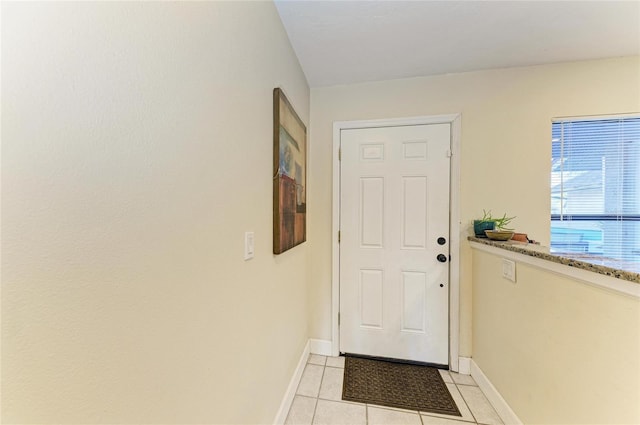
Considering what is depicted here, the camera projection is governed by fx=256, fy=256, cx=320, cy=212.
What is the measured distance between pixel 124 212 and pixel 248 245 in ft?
1.99

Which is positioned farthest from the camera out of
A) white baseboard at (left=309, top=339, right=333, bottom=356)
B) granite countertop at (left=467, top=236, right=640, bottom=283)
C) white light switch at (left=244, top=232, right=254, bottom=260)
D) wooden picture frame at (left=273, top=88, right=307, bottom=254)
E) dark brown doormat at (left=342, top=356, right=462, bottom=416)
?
white baseboard at (left=309, top=339, right=333, bottom=356)

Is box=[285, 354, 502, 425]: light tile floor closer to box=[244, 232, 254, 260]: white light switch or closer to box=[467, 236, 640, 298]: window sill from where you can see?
box=[467, 236, 640, 298]: window sill

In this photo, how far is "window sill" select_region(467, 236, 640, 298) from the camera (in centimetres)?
91

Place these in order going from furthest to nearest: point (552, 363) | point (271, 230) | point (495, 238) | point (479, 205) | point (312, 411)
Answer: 1. point (479, 205)
2. point (495, 238)
3. point (312, 411)
4. point (271, 230)
5. point (552, 363)

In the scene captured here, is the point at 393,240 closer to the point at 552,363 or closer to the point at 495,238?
the point at 495,238

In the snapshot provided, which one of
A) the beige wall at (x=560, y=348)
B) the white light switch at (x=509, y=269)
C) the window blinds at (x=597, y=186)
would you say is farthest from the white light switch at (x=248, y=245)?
the window blinds at (x=597, y=186)

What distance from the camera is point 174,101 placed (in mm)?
696

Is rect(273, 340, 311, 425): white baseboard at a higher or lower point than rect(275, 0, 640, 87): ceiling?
lower

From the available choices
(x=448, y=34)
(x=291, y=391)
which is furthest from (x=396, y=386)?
(x=448, y=34)

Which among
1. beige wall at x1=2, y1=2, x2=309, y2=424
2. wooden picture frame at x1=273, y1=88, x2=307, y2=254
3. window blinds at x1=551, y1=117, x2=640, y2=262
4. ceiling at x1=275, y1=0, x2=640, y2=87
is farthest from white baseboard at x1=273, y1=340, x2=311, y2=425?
ceiling at x1=275, y1=0, x2=640, y2=87

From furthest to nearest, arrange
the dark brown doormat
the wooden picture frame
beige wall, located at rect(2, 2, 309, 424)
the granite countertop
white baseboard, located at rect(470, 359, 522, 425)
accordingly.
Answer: the dark brown doormat, white baseboard, located at rect(470, 359, 522, 425), the wooden picture frame, the granite countertop, beige wall, located at rect(2, 2, 309, 424)

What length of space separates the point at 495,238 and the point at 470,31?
142 centimetres

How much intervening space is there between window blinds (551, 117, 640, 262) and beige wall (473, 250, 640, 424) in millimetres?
927

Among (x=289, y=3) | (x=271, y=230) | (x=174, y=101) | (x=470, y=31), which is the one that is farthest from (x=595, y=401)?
(x=289, y=3)
